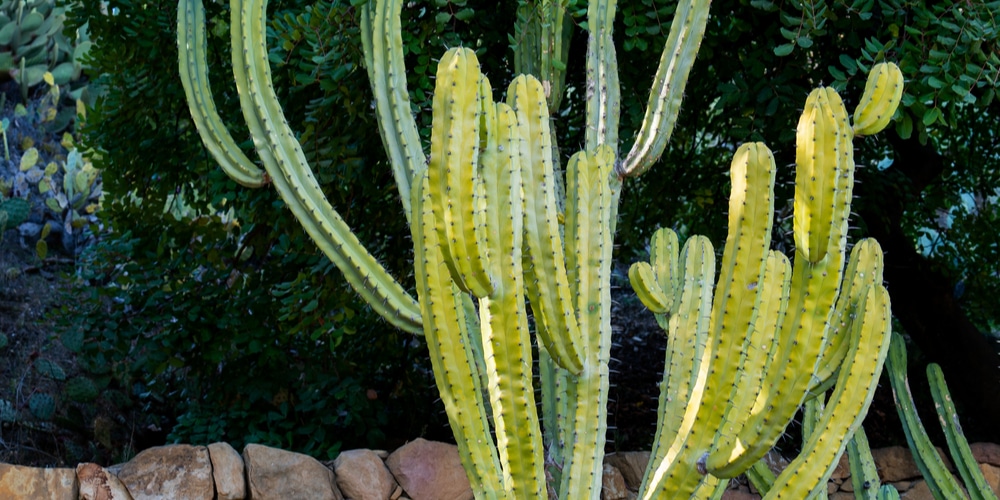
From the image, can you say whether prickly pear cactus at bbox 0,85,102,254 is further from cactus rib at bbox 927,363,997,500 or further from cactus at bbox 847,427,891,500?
cactus rib at bbox 927,363,997,500

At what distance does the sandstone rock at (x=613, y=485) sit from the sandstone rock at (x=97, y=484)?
7.04 feet

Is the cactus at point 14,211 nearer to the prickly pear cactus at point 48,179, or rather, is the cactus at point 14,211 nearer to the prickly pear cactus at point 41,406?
the prickly pear cactus at point 48,179

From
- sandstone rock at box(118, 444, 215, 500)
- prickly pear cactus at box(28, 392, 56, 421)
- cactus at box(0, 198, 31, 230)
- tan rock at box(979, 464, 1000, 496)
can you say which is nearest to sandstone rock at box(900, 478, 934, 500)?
tan rock at box(979, 464, 1000, 496)

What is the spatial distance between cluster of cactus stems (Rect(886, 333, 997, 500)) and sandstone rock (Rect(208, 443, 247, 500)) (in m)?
2.85

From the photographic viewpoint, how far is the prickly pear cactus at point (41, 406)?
5125mm

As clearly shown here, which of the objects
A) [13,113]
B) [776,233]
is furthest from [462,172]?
[13,113]

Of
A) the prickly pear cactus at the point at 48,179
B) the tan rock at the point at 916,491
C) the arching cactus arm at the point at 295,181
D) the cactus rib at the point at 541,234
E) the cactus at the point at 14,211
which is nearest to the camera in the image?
the cactus rib at the point at 541,234


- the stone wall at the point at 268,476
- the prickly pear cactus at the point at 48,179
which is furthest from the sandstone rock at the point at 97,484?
the prickly pear cactus at the point at 48,179

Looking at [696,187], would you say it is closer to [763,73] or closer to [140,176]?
[763,73]

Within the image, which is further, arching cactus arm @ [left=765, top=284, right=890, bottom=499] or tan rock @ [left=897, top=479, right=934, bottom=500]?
tan rock @ [left=897, top=479, right=934, bottom=500]

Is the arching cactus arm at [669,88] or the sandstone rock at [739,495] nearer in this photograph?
the arching cactus arm at [669,88]

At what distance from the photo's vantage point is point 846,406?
273 cm

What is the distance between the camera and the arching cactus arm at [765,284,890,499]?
106 inches

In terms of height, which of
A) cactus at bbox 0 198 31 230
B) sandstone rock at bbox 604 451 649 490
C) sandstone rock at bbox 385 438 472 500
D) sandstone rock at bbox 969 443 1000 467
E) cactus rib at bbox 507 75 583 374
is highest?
cactus rib at bbox 507 75 583 374
